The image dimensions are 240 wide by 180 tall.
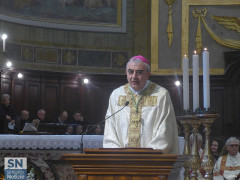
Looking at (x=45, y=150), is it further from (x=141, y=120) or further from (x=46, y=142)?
(x=141, y=120)

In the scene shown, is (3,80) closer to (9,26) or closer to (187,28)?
(9,26)

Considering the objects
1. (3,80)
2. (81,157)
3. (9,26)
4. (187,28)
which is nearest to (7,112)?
(3,80)

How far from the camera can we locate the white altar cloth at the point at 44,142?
24.0 feet

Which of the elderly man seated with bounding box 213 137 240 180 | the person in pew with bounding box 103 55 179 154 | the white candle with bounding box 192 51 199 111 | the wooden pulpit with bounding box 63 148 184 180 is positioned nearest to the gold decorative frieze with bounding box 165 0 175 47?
the elderly man seated with bounding box 213 137 240 180

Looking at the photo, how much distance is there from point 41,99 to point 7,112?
3.60 meters

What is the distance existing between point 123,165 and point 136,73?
189 cm

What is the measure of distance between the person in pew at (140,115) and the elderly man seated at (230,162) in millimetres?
3457

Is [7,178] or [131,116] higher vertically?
[131,116]

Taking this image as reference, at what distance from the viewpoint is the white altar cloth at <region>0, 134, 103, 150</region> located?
7324 mm

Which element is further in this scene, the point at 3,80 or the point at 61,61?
the point at 61,61

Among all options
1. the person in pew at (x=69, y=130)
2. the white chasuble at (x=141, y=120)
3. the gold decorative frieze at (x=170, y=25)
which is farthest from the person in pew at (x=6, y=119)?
the gold decorative frieze at (x=170, y=25)

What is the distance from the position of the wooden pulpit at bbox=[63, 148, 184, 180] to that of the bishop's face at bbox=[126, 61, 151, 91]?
5.97 feet

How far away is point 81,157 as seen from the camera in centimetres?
344

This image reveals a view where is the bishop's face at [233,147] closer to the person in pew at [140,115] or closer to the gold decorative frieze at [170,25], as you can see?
the person in pew at [140,115]
